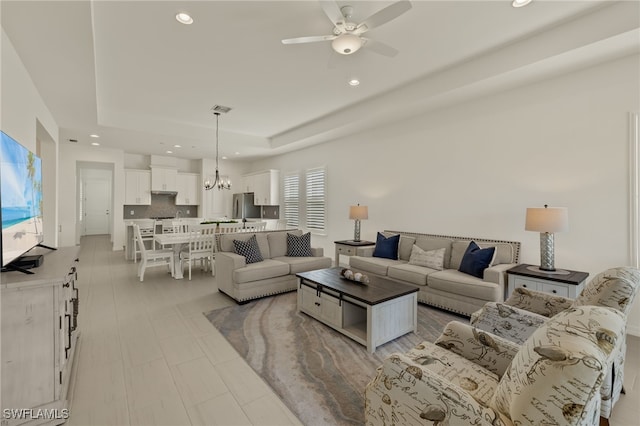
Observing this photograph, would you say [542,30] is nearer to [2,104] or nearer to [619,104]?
[619,104]

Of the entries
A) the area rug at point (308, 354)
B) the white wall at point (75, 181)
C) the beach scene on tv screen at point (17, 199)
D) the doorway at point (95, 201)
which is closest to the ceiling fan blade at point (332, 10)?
the beach scene on tv screen at point (17, 199)

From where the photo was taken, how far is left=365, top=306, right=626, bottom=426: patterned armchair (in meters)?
0.89

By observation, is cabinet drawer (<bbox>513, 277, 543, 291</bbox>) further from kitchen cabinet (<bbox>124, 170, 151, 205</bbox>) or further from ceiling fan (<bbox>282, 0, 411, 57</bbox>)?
kitchen cabinet (<bbox>124, 170, 151, 205</bbox>)

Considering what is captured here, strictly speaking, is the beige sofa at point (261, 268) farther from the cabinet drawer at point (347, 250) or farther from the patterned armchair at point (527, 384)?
the patterned armchair at point (527, 384)

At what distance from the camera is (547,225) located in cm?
302

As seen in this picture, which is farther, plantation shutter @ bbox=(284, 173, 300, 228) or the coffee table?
plantation shutter @ bbox=(284, 173, 300, 228)

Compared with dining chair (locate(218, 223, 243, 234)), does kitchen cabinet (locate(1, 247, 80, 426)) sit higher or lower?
lower

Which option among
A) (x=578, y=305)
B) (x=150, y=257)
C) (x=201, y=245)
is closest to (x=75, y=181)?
(x=150, y=257)

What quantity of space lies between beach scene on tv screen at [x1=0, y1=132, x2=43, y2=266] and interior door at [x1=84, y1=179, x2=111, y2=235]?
1018 cm

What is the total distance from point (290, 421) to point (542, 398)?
144cm

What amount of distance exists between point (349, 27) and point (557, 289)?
319cm

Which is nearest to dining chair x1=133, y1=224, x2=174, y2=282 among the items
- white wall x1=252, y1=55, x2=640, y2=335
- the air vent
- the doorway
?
the air vent

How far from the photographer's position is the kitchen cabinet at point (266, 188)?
813cm

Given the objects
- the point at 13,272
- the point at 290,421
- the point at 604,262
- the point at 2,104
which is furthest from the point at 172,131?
the point at 604,262
